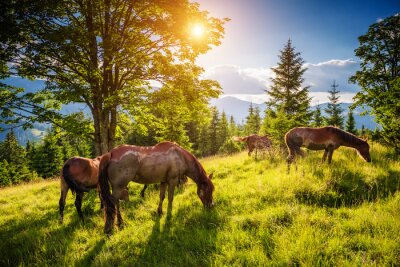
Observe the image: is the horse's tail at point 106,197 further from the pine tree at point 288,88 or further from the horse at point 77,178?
the pine tree at point 288,88

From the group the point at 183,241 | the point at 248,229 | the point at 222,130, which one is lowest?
the point at 183,241

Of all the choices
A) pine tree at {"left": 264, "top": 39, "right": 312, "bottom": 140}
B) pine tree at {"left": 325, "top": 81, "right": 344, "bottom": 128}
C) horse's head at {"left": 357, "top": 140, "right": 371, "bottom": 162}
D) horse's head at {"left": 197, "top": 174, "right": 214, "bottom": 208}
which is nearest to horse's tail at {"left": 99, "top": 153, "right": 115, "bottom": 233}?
horse's head at {"left": 197, "top": 174, "right": 214, "bottom": 208}

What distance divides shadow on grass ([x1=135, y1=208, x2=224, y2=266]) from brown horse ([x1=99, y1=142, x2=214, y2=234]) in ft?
2.66

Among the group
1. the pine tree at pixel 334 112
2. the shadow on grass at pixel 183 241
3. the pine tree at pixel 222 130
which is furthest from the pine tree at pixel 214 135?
the shadow on grass at pixel 183 241

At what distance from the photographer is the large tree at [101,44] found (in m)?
7.72

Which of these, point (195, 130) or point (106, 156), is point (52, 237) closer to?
point (106, 156)

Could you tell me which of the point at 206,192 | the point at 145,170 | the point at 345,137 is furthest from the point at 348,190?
the point at 145,170

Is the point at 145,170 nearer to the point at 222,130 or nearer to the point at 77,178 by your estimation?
the point at 77,178

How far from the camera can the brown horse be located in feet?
17.9

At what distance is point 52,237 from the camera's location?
555 cm

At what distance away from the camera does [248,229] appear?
4359 millimetres

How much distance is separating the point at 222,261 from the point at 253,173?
6269 mm

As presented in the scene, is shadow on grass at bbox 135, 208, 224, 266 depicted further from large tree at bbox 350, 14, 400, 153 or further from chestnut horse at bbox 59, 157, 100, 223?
large tree at bbox 350, 14, 400, 153

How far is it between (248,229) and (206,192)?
2.19m
